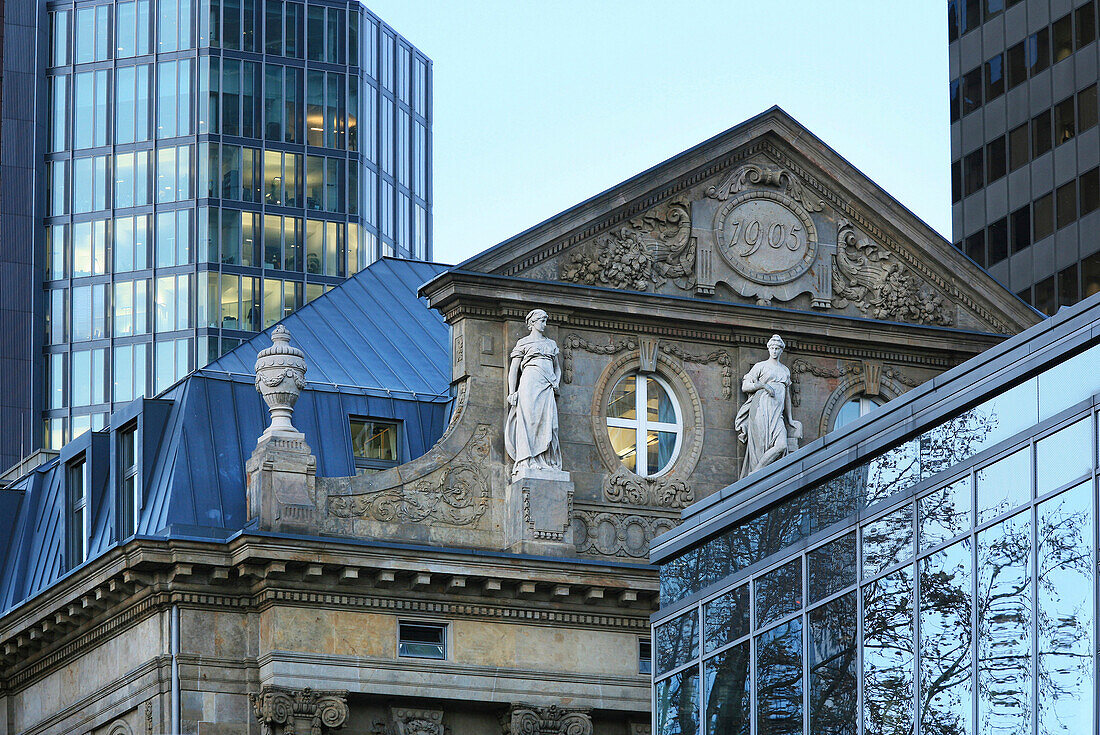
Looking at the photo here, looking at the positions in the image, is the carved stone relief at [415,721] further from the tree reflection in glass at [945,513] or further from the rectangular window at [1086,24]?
the rectangular window at [1086,24]

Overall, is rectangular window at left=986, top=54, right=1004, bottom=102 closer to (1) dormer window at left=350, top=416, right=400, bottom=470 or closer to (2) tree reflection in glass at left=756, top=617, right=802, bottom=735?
(1) dormer window at left=350, top=416, right=400, bottom=470

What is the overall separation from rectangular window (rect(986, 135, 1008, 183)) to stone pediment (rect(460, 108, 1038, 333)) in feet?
91.8

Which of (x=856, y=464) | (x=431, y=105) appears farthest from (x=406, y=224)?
(x=856, y=464)

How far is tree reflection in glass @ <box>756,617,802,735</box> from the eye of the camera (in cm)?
3938

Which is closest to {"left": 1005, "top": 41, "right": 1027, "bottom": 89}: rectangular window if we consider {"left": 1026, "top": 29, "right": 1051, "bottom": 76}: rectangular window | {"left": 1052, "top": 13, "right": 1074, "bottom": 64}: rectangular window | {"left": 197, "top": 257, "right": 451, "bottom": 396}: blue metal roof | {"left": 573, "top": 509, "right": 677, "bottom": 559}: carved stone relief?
{"left": 1026, "top": 29, "right": 1051, "bottom": 76}: rectangular window

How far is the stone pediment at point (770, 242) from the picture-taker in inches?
2072

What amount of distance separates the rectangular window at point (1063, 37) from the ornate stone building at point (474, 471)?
2635cm

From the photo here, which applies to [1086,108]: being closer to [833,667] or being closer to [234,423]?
[234,423]

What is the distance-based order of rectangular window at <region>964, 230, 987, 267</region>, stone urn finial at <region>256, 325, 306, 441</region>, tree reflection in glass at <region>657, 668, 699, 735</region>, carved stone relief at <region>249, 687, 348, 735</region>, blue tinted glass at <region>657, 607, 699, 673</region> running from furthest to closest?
rectangular window at <region>964, 230, 987, 267</region> < stone urn finial at <region>256, 325, 306, 441</region> < carved stone relief at <region>249, 687, 348, 735</region> < blue tinted glass at <region>657, 607, 699, 673</region> < tree reflection in glass at <region>657, 668, 699, 735</region>

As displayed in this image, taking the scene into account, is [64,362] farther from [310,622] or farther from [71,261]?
[310,622]

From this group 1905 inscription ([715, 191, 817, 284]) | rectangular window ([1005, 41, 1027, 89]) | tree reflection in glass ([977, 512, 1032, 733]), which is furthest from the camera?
rectangular window ([1005, 41, 1027, 89])

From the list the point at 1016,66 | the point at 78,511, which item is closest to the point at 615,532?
the point at 78,511

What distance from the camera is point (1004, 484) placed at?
34750 mm

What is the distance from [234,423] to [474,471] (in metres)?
4.80
